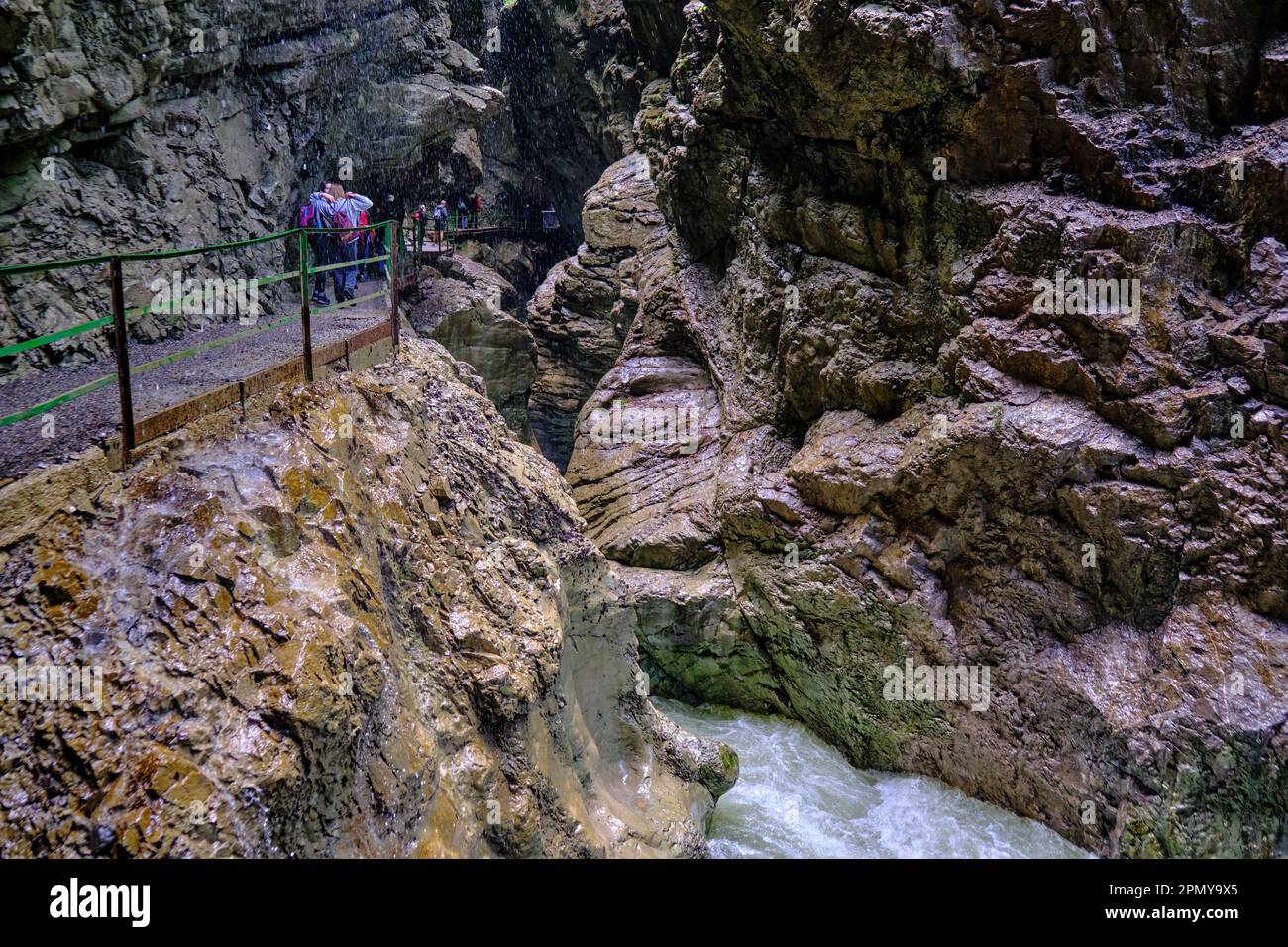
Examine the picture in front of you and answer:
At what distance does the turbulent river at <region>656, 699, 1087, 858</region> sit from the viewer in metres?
8.39

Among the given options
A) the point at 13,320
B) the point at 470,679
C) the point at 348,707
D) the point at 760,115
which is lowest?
the point at 470,679

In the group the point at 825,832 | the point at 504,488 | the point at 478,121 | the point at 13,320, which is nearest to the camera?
the point at 504,488

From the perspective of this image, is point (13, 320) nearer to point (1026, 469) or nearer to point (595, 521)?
point (595, 521)

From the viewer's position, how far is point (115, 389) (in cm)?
513

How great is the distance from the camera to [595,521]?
13.3 m

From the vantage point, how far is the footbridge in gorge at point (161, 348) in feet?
12.7

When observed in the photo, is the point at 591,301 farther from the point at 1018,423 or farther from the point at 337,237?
the point at 1018,423

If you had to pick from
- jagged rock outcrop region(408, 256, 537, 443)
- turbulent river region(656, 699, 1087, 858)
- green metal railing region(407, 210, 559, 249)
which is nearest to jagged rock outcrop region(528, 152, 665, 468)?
jagged rock outcrop region(408, 256, 537, 443)

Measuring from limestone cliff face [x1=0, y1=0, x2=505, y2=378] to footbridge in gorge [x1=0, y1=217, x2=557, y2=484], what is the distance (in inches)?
2.8

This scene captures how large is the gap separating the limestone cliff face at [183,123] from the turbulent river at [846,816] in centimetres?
777

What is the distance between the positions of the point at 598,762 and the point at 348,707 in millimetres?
3243

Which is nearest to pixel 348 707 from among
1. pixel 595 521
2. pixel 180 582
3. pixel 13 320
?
pixel 180 582

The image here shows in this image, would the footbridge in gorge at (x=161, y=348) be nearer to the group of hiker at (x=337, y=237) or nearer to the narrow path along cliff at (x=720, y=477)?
the narrow path along cliff at (x=720, y=477)

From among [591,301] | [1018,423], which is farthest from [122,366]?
[591,301]
